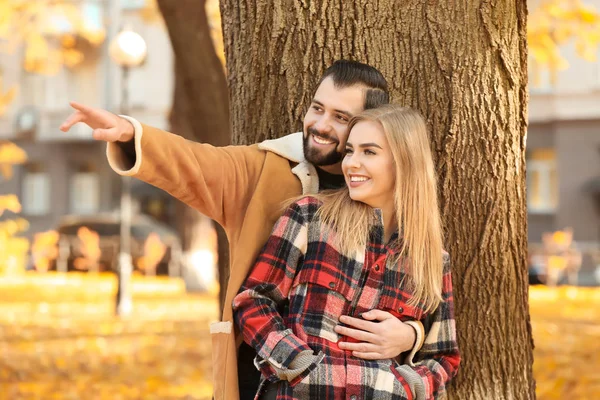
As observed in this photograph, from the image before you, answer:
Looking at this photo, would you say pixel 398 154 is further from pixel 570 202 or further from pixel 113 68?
pixel 113 68

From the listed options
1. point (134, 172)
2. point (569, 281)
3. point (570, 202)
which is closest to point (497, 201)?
point (134, 172)

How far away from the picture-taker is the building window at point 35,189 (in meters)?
34.1

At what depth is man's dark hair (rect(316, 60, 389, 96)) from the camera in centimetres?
313

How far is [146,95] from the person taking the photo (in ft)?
104

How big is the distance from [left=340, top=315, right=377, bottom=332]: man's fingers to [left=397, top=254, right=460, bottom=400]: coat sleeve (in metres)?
0.20

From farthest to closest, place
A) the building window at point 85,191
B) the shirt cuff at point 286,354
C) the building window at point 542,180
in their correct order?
1. the building window at point 85,191
2. the building window at point 542,180
3. the shirt cuff at point 286,354

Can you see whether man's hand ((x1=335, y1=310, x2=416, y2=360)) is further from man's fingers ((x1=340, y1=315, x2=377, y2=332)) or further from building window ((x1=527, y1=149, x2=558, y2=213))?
building window ((x1=527, y1=149, x2=558, y2=213))

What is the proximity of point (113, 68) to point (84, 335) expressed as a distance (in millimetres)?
22325

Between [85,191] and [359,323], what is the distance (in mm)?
32504

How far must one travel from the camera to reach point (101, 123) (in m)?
2.71

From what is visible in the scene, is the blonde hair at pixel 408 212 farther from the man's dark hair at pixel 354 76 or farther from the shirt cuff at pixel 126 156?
the shirt cuff at pixel 126 156

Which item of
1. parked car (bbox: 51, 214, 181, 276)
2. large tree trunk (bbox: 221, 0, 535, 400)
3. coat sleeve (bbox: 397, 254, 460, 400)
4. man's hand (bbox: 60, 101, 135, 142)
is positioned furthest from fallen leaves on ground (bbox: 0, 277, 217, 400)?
parked car (bbox: 51, 214, 181, 276)

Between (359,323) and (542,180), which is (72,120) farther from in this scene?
(542,180)

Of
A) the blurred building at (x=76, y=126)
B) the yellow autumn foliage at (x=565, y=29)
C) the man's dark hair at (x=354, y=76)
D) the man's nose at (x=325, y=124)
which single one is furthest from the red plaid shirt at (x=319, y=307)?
the blurred building at (x=76, y=126)
